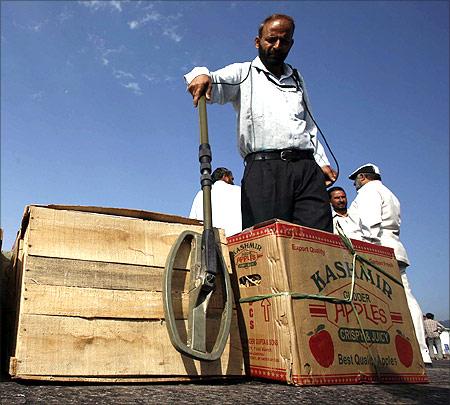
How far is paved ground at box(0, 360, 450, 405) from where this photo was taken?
151 cm

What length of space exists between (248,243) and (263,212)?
1.07 ft

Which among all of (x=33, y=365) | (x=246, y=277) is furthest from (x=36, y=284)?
(x=246, y=277)

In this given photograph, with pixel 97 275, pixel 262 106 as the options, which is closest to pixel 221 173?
pixel 262 106

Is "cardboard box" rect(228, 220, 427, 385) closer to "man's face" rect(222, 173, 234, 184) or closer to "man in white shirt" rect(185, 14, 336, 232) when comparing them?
"man in white shirt" rect(185, 14, 336, 232)

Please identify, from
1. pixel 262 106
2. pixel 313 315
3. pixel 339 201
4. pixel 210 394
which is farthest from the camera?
pixel 339 201

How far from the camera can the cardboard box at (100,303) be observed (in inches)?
68.6

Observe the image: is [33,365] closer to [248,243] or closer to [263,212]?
[248,243]

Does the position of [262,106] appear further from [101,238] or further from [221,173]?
[221,173]

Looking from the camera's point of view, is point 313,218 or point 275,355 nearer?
point 275,355

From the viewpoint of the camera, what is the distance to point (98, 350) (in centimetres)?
180

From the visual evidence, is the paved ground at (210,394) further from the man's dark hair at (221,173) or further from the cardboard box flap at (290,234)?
the man's dark hair at (221,173)

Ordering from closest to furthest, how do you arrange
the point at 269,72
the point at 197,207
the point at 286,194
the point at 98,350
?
the point at 98,350, the point at 286,194, the point at 269,72, the point at 197,207

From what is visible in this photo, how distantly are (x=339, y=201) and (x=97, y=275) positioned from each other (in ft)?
13.7

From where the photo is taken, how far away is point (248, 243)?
2.36 m
